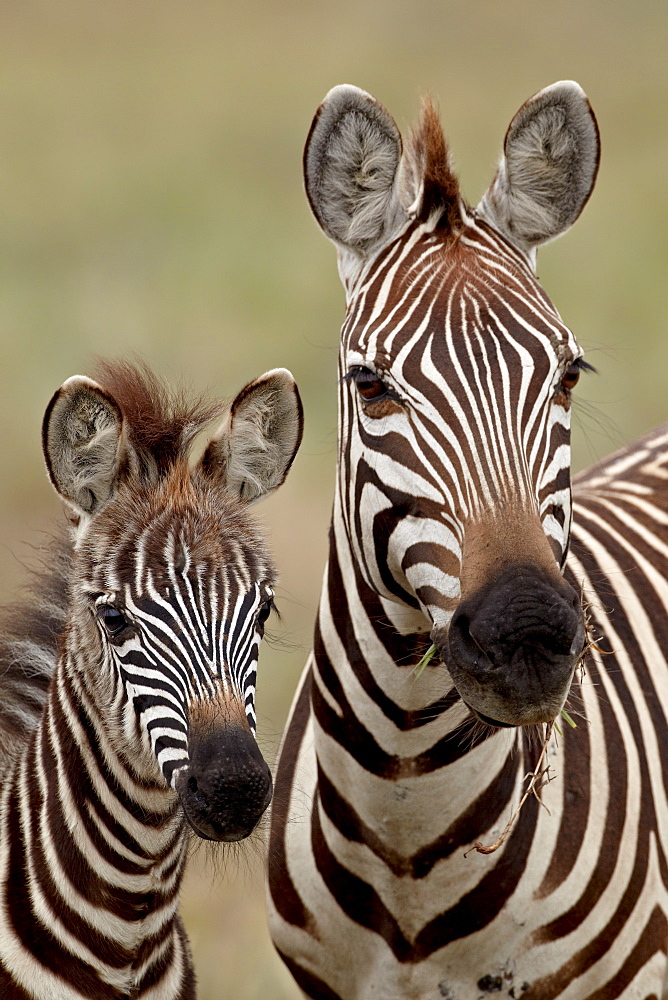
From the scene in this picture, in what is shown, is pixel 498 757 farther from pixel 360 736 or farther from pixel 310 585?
pixel 310 585

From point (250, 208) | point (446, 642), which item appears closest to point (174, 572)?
point (446, 642)

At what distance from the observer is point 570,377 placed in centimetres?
447

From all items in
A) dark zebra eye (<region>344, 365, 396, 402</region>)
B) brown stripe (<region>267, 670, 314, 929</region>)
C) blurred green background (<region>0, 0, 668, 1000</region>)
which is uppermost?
blurred green background (<region>0, 0, 668, 1000</region>)

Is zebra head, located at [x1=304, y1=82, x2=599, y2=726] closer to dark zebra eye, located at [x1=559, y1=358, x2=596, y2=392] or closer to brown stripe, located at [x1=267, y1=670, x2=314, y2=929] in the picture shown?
dark zebra eye, located at [x1=559, y1=358, x2=596, y2=392]

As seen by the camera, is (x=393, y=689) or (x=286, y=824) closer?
(x=393, y=689)

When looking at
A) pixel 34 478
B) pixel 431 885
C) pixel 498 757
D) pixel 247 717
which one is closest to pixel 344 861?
pixel 431 885

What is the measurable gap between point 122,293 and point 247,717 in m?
19.8

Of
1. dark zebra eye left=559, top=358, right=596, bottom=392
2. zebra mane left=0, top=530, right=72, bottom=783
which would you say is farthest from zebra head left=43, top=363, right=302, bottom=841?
dark zebra eye left=559, top=358, right=596, bottom=392

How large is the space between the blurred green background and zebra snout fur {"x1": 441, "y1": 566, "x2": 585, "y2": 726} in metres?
2.75

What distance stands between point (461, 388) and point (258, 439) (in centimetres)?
92

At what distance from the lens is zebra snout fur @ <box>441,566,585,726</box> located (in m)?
3.73

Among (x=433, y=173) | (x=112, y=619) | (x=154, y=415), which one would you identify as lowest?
(x=112, y=619)

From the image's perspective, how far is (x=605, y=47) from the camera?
130ft

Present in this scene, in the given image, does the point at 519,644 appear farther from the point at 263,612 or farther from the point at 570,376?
the point at 570,376
